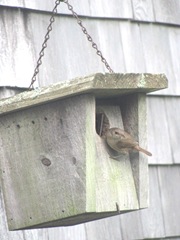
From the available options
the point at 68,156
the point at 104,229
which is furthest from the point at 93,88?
the point at 104,229

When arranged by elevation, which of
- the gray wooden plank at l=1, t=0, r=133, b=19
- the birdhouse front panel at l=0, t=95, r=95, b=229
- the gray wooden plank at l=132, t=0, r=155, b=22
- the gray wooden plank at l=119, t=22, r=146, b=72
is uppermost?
the gray wooden plank at l=132, t=0, r=155, b=22

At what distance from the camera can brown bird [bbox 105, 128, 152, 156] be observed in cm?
331

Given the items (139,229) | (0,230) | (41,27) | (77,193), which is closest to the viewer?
(77,193)

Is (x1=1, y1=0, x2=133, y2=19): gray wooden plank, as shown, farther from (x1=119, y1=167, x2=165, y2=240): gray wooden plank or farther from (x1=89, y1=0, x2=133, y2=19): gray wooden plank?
(x1=119, y1=167, x2=165, y2=240): gray wooden plank

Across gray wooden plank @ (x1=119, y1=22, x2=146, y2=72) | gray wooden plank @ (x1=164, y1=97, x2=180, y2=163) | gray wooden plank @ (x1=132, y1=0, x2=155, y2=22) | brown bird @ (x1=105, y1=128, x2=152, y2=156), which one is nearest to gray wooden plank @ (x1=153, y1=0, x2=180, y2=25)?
gray wooden plank @ (x1=132, y1=0, x2=155, y2=22)

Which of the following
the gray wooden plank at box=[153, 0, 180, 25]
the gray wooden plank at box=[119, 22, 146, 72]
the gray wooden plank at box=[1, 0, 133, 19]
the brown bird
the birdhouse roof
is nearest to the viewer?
the birdhouse roof

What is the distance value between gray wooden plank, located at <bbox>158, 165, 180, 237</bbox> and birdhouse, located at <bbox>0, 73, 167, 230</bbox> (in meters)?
1.05

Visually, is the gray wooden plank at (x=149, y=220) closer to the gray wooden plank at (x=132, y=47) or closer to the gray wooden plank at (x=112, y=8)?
the gray wooden plank at (x=132, y=47)

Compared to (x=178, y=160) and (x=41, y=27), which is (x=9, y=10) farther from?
(x=178, y=160)

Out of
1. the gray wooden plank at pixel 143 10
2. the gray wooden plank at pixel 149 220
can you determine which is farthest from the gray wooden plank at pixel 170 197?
the gray wooden plank at pixel 143 10

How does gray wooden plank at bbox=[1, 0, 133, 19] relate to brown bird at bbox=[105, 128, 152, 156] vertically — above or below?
above

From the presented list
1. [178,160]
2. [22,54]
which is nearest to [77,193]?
[22,54]

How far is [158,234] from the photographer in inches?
173

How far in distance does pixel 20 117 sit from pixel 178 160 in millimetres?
1452
